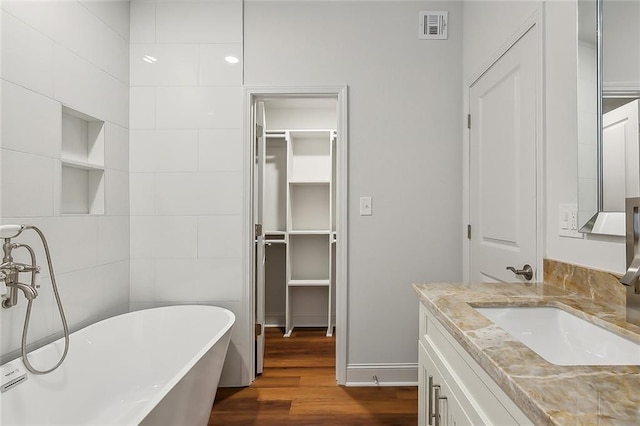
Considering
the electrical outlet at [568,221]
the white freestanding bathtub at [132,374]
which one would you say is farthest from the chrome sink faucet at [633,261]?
the white freestanding bathtub at [132,374]

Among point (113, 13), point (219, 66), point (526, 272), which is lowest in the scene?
point (526, 272)

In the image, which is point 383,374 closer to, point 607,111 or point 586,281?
point 586,281

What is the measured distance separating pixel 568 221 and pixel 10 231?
2258mm

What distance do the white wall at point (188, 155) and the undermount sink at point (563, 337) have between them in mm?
1768

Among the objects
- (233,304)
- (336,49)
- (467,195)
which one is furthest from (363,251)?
(336,49)

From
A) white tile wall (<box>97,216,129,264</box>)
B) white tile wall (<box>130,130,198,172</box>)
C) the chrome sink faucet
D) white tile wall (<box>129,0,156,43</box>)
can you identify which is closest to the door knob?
the chrome sink faucet

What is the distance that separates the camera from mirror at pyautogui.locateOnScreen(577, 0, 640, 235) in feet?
3.53

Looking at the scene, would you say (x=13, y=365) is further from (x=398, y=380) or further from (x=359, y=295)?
(x=398, y=380)

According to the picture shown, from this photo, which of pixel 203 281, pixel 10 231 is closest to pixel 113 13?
pixel 10 231

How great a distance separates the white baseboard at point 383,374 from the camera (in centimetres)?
242

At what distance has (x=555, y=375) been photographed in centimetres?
64

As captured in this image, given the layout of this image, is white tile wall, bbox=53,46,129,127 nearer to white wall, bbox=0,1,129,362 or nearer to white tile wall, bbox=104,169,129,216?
white wall, bbox=0,1,129,362

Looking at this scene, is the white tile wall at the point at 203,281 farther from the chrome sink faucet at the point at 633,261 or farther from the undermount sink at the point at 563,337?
the chrome sink faucet at the point at 633,261

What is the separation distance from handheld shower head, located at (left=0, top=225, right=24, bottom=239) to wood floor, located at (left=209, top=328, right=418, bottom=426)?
4.60 ft
